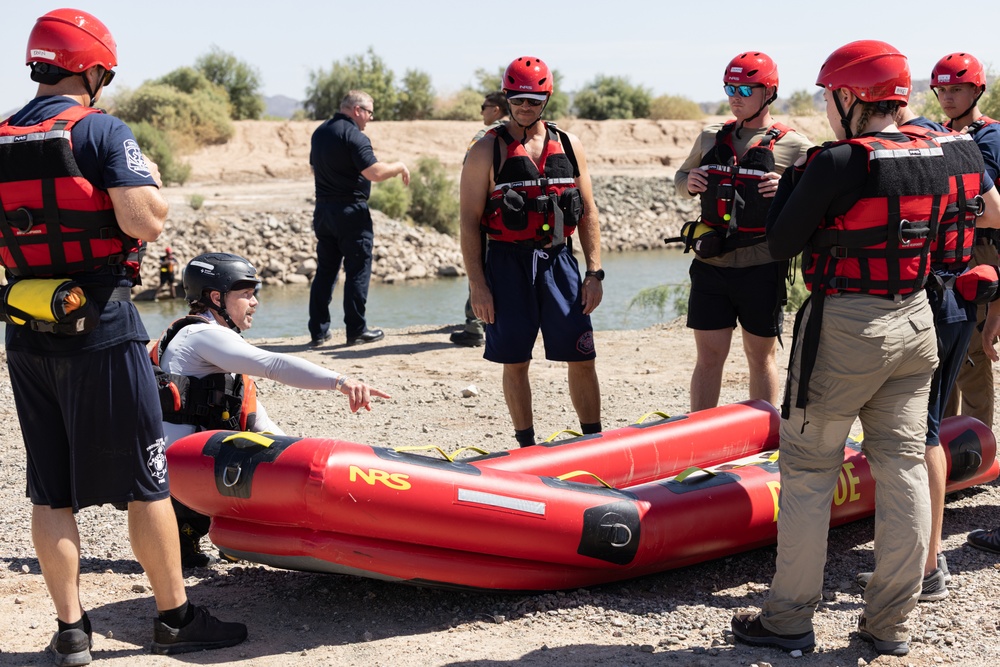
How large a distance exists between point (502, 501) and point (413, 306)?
13.5 meters

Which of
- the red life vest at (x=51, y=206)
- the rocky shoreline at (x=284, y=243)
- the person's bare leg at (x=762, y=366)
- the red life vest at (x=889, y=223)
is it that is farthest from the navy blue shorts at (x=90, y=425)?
the rocky shoreline at (x=284, y=243)

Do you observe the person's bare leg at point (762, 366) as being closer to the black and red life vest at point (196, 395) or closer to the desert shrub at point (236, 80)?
the black and red life vest at point (196, 395)

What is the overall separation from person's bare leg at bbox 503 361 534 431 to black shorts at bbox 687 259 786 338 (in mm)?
985

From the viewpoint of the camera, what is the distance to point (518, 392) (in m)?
5.89

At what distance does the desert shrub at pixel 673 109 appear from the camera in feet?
168

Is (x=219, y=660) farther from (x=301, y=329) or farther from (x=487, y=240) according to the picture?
(x=301, y=329)

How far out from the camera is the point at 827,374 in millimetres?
3504

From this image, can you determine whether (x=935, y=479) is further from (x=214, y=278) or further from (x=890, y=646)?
(x=214, y=278)

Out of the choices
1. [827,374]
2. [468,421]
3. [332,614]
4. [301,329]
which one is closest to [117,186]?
[332,614]

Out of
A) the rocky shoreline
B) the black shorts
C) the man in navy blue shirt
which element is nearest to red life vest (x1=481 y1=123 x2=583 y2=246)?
the black shorts

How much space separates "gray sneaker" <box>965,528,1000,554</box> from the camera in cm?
462

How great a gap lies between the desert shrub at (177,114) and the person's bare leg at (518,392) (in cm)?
3405

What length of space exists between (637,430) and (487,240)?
1.36 metres

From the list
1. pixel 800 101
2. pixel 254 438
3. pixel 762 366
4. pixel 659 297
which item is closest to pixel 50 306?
pixel 254 438
